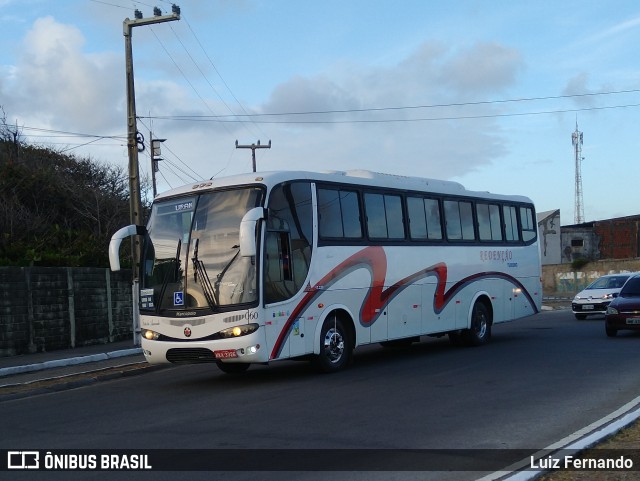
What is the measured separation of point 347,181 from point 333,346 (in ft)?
10.7

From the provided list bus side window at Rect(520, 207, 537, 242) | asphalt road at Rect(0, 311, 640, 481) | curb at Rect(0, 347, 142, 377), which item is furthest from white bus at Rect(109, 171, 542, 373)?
curb at Rect(0, 347, 142, 377)

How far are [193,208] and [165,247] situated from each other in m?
0.84

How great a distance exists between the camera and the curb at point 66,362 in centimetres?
1667

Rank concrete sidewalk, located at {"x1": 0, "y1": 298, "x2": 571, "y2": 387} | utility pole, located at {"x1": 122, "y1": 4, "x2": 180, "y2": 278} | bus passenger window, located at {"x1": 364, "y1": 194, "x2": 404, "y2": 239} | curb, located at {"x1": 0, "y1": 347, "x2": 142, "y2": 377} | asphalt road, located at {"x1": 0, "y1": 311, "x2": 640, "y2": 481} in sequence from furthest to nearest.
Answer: utility pole, located at {"x1": 122, "y1": 4, "x2": 180, "y2": 278} → curb, located at {"x1": 0, "y1": 347, "x2": 142, "y2": 377} → concrete sidewalk, located at {"x1": 0, "y1": 298, "x2": 571, "y2": 387} → bus passenger window, located at {"x1": 364, "y1": 194, "x2": 404, "y2": 239} → asphalt road, located at {"x1": 0, "y1": 311, "x2": 640, "y2": 481}

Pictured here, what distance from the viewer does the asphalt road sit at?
877 centimetres

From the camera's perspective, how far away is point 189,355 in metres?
13.4

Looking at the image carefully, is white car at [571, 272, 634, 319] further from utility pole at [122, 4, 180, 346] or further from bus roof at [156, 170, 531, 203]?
Result: utility pole at [122, 4, 180, 346]

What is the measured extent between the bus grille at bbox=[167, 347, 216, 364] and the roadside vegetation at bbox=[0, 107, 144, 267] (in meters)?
9.44

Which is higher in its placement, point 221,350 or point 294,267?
point 294,267

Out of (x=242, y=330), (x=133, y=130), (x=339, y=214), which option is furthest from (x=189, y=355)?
(x=133, y=130)

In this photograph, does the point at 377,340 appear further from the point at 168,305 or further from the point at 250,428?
the point at 250,428

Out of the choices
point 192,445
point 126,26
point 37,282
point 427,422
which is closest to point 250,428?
point 192,445

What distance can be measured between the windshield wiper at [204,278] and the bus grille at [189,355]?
763mm

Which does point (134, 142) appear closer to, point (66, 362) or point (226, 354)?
point (66, 362)
